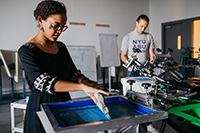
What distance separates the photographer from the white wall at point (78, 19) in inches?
177

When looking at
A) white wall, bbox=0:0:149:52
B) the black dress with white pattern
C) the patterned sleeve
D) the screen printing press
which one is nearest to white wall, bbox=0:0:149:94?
white wall, bbox=0:0:149:52

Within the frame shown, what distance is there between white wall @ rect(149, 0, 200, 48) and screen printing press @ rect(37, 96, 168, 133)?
5.41m

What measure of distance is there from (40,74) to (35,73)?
0.03 metres

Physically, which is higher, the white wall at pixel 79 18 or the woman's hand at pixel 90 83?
the white wall at pixel 79 18

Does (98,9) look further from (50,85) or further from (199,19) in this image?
(50,85)

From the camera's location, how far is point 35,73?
912mm

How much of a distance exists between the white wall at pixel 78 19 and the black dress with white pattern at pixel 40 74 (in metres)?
3.84

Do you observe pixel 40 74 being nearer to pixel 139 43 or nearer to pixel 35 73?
pixel 35 73

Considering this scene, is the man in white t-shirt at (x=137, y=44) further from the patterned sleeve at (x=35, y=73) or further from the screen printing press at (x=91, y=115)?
the patterned sleeve at (x=35, y=73)

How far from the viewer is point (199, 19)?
17.2 ft

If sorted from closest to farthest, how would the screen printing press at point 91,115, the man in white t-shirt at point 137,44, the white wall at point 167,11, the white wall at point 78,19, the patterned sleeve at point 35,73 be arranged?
the screen printing press at point 91,115 → the patterned sleeve at point 35,73 → the man in white t-shirt at point 137,44 → the white wall at point 78,19 → the white wall at point 167,11

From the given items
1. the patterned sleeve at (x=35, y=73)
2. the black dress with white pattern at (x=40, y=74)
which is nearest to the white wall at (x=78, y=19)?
the black dress with white pattern at (x=40, y=74)

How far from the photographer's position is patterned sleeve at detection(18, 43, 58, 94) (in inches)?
34.6

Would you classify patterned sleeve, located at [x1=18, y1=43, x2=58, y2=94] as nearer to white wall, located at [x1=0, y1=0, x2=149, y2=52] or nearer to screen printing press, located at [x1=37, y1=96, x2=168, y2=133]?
screen printing press, located at [x1=37, y1=96, x2=168, y2=133]
